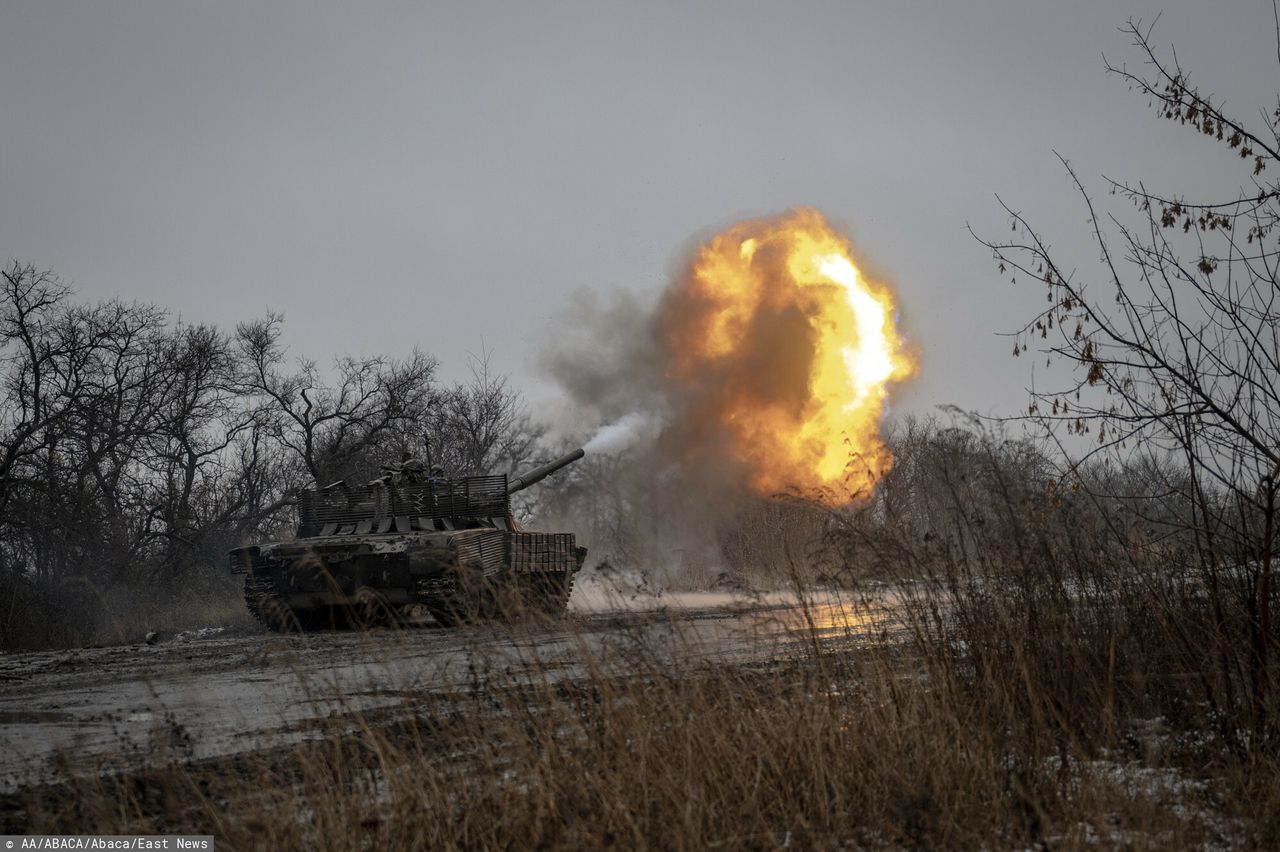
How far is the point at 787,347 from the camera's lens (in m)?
21.5

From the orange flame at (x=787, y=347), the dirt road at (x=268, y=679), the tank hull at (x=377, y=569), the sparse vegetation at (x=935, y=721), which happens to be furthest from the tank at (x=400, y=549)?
the sparse vegetation at (x=935, y=721)

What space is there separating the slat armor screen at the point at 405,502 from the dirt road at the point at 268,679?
184 inches

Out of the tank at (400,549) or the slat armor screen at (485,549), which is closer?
the slat armor screen at (485,549)

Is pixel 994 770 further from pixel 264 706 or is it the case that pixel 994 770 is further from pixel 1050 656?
pixel 264 706

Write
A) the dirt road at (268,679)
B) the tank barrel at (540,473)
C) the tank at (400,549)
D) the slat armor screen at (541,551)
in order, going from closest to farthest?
the dirt road at (268,679) → the tank at (400,549) → the slat armor screen at (541,551) → the tank barrel at (540,473)

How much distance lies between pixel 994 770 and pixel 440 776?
225cm

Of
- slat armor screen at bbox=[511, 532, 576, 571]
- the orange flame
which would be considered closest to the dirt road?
slat armor screen at bbox=[511, 532, 576, 571]

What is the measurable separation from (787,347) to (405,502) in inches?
283

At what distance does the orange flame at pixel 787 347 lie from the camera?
2091 centimetres

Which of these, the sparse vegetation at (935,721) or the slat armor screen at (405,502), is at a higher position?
the slat armor screen at (405,502)

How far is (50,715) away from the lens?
8.34 m

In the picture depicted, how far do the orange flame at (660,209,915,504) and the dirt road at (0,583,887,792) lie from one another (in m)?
8.89

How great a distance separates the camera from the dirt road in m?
5.95

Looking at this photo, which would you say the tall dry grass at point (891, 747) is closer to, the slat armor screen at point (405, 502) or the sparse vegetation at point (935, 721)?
the sparse vegetation at point (935, 721)
